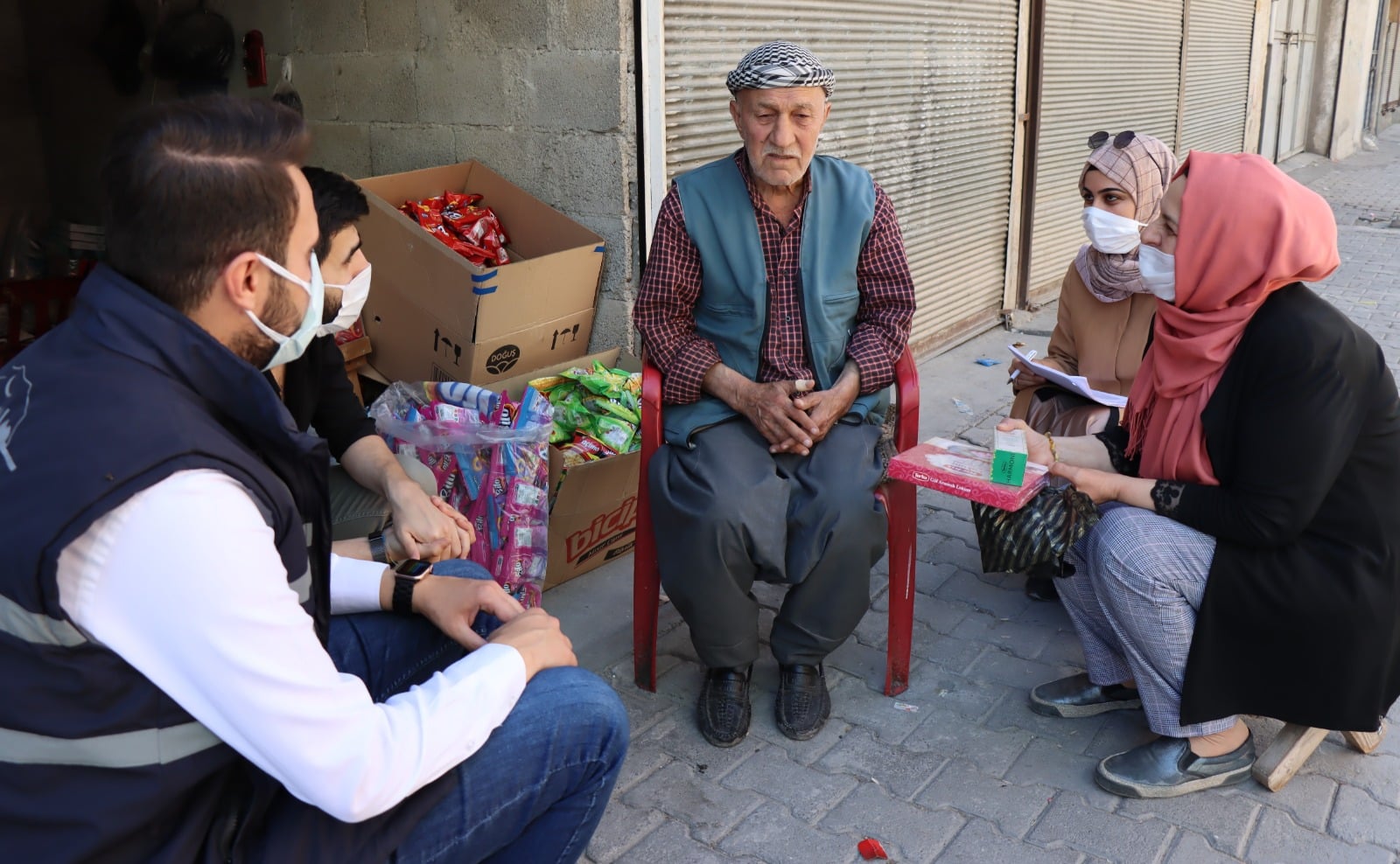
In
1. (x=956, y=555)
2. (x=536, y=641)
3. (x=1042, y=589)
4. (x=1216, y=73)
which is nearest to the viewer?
(x=536, y=641)

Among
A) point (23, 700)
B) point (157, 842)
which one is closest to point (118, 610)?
point (23, 700)

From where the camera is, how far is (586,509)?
11.3 ft

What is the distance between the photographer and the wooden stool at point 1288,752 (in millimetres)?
2469

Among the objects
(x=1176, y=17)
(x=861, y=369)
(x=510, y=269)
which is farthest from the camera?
(x=1176, y=17)

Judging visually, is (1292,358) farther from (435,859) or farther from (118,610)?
(118,610)

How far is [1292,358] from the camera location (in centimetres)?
221

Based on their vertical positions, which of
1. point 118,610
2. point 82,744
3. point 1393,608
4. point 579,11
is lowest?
point 1393,608

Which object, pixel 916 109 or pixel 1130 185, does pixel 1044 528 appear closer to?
pixel 1130 185

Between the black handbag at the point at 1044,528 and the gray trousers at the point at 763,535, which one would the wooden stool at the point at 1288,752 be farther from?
the gray trousers at the point at 763,535

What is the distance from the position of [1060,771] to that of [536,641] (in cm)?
149

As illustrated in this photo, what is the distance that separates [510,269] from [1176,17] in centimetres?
755

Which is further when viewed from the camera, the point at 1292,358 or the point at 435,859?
the point at 1292,358

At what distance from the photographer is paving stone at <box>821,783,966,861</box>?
2357 mm

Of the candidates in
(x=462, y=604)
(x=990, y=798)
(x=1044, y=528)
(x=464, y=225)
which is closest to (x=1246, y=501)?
Answer: (x=1044, y=528)
